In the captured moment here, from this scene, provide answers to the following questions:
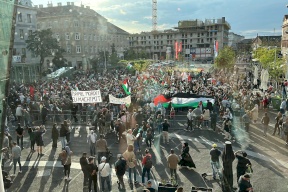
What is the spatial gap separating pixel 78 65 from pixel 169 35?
2391 inches

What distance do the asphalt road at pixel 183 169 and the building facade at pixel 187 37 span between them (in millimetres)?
94830

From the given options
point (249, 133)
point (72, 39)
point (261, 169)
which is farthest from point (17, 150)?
point (72, 39)

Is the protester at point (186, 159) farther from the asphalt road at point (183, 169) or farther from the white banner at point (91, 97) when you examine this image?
the white banner at point (91, 97)

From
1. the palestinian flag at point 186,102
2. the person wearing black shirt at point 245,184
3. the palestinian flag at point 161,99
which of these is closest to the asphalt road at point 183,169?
the person wearing black shirt at point 245,184

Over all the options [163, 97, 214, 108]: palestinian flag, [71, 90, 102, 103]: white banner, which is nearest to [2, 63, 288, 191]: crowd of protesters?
[163, 97, 214, 108]: palestinian flag

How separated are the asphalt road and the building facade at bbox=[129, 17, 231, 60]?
9483 centimetres

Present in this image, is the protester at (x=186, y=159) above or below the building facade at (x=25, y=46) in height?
below

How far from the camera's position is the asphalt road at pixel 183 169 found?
377 inches

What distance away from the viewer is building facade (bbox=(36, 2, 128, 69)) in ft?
223

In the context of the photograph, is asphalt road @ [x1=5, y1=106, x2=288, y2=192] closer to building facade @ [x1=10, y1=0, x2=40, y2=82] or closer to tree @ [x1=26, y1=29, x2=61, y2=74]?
building facade @ [x1=10, y1=0, x2=40, y2=82]

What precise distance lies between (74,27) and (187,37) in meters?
61.6

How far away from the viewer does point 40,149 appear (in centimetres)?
1244

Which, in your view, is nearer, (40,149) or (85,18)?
(40,149)

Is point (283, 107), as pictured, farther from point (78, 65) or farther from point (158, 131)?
point (78, 65)
